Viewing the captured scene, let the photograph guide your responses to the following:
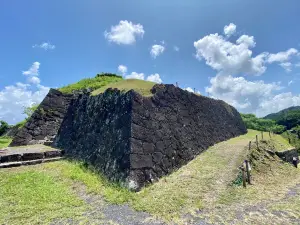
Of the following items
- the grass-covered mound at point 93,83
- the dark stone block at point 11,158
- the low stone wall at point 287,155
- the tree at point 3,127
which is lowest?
the low stone wall at point 287,155

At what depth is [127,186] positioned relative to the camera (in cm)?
834

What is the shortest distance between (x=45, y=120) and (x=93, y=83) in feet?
19.2

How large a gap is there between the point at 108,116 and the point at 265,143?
1079 centimetres

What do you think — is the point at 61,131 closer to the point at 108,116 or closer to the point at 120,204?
the point at 108,116

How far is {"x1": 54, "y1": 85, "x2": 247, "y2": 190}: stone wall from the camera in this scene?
9.40 metres

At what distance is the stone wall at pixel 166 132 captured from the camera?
9430mm

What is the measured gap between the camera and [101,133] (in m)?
11.8

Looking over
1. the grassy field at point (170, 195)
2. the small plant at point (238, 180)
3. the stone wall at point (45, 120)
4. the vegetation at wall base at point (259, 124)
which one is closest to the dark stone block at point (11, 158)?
the grassy field at point (170, 195)

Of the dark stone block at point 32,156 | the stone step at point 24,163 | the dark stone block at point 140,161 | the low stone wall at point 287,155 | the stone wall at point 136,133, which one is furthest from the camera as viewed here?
the low stone wall at point 287,155

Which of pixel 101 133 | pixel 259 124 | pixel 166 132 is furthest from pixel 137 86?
pixel 259 124

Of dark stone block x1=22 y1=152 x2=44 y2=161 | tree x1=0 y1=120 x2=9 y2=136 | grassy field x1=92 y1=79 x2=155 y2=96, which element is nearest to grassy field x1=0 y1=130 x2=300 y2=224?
dark stone block x1=22 y1=152 x2=44 y2=161

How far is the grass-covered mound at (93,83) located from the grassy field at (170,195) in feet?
30.7

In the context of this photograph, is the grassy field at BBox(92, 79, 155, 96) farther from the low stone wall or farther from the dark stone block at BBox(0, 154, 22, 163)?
the low stone wall

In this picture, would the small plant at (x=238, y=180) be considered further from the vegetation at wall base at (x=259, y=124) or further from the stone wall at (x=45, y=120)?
the vegetation at wall base at (x=259, y=124)
